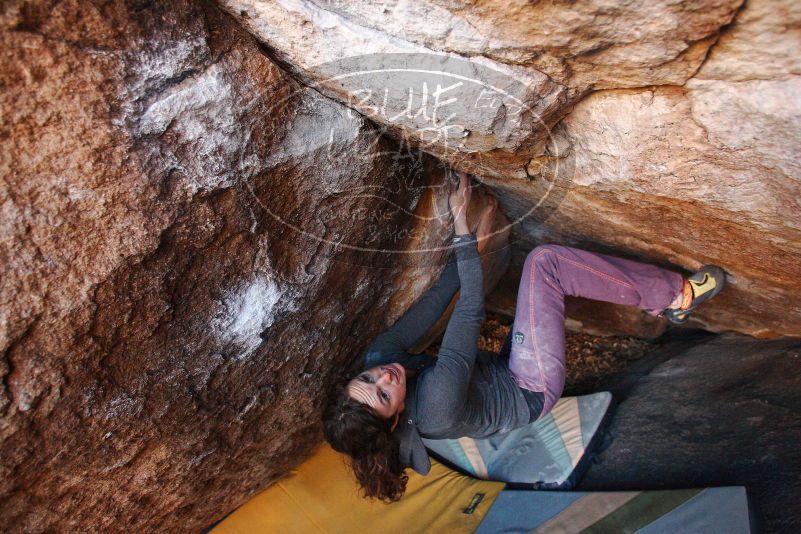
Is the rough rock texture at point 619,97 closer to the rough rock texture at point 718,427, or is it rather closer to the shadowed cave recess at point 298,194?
the shadowed cave recess at point 298,194

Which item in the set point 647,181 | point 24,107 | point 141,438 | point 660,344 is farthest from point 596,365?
point 24,107

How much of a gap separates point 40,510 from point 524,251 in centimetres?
206

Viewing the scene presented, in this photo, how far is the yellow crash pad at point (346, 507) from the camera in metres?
2.32

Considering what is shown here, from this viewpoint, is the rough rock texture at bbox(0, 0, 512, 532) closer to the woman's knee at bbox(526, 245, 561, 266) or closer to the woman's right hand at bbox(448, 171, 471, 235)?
the woman's right hand at bbox(448, 171, 471, 235)

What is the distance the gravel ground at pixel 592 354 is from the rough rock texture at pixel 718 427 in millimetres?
223

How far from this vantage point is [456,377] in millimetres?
1812

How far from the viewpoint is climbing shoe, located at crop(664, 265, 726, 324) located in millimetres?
2055

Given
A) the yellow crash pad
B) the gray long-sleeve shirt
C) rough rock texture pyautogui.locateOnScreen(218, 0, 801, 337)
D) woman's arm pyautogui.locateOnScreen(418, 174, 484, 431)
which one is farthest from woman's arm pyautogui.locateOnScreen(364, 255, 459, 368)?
the yellow crash pad

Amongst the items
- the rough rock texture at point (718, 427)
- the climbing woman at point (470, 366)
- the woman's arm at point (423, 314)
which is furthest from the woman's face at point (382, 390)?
the rough rock texture at point (718, 427)

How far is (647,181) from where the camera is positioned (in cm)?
161

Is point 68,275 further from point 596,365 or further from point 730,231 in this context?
point 596,365

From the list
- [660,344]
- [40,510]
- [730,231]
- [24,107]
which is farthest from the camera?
[660,344]

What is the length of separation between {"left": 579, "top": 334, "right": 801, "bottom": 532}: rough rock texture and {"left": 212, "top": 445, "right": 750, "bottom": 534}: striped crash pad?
5.7 inches

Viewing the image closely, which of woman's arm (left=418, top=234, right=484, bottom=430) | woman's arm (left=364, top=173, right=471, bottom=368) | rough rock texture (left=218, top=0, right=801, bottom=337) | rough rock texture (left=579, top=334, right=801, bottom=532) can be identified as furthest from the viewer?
woman's arm (left=364, top=173, right=471, bottom=368)
